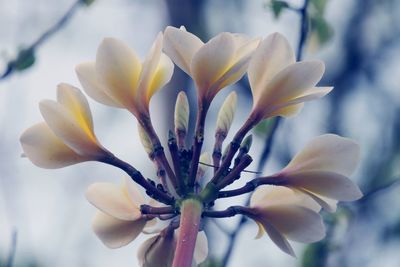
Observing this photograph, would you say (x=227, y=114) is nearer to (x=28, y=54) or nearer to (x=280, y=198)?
(x=280, y=198)

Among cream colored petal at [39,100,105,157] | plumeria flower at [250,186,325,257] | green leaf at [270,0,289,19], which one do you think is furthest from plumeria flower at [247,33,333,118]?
green leaf at [270,0,289,19]

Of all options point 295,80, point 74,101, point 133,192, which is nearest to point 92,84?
point 74,101

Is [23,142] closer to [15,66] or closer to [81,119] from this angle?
[81,119]

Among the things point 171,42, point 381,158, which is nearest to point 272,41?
point 171,42

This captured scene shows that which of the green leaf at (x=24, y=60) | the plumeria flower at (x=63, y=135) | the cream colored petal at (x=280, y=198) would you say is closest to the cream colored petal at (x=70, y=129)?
the plumeria flower at (x=63, y=135)

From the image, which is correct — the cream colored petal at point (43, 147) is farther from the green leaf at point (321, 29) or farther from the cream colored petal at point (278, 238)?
the green leaf at point (321, 29)
